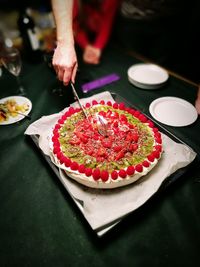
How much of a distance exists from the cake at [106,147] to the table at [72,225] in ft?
0.42

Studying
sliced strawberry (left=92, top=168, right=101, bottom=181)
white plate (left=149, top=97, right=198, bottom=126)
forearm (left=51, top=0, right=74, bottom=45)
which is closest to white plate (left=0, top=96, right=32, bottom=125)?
forearm (left=51, top=0, right=74, bottom=45)

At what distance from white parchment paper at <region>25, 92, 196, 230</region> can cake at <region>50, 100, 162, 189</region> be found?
0.04m

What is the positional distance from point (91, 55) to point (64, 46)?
24.4 inches

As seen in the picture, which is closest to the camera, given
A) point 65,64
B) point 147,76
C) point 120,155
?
point 120,155

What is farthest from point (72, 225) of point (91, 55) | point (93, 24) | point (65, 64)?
point (93, 24)

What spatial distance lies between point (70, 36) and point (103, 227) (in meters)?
1.18

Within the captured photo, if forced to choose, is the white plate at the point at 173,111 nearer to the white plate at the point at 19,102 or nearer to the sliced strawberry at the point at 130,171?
the sliced strawberry at the point at 130,171

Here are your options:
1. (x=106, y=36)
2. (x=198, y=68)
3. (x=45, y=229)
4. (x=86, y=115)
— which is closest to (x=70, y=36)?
(x=86, y=115)

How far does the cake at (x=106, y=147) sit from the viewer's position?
3.27ft

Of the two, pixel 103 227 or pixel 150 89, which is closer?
pixel 103 227

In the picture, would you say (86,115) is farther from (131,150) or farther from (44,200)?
(44,200)

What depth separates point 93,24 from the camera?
2.39 metres

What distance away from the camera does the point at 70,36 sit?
1.48m

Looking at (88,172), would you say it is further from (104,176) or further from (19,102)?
(19,102)
